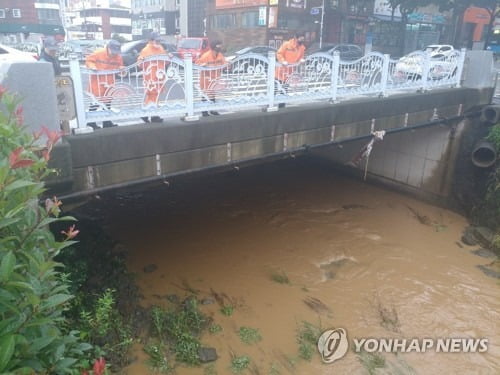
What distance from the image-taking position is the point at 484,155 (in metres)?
10.0

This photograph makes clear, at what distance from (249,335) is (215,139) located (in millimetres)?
2794

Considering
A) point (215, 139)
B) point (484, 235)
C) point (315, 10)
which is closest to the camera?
point (215, 139)

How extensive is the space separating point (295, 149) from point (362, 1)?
89.7 ft

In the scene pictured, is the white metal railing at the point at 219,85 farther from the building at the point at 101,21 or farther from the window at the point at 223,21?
the building at the point at 101,21

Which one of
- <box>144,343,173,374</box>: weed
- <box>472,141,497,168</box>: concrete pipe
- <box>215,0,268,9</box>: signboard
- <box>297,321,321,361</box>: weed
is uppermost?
<box>215,0,268,9</box>: signboard

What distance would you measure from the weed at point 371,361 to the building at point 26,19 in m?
29.9

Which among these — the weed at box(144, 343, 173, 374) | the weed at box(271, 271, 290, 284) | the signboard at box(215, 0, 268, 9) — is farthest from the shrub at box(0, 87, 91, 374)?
the signboard at box(215, 0, 268, 9)

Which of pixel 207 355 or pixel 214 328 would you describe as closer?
pixel 207 355

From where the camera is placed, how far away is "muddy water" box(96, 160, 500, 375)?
595cm

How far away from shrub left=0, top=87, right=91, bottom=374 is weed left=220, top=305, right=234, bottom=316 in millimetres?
4360

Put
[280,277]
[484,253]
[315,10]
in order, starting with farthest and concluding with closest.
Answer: [315,10]
[484,253]
[280,277]

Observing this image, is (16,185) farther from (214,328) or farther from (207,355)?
(214,328)

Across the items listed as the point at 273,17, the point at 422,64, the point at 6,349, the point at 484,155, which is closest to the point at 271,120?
the point at 422,64

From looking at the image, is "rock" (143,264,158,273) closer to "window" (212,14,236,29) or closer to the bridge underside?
the bridge underside
